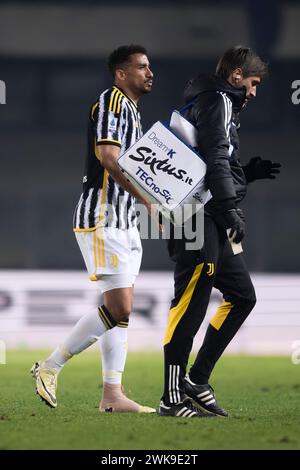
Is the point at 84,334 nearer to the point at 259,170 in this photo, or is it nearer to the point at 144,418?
the point at 144,418

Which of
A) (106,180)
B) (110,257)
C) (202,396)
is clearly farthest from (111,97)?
(202,396)

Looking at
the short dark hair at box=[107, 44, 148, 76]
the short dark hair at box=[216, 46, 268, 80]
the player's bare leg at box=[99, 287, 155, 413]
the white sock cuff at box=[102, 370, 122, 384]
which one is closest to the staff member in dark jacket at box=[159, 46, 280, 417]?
the short dark hair at box=[216, 46, 268, 80]

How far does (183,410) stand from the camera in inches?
231

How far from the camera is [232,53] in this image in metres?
5.98

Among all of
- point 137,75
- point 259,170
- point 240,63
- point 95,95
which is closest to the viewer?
point 240,63

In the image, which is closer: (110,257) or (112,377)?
(110,257)

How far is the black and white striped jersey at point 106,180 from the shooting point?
608cm

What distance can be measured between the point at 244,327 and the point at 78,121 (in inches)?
305

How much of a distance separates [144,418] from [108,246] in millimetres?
912

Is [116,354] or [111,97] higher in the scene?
[111,97]

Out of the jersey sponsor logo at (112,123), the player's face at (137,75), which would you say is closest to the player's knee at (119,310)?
the jersey sponsor logo at (112,123)

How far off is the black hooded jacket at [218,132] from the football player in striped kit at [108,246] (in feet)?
1.37
